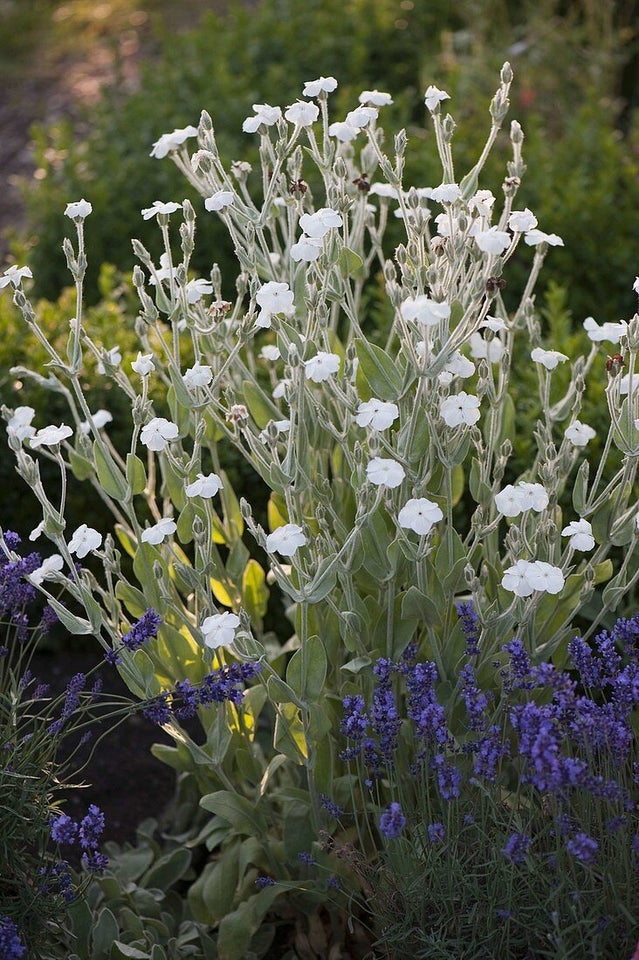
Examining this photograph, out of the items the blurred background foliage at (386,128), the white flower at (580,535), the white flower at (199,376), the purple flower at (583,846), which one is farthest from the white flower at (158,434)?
the blurred background foliage at (386,128)

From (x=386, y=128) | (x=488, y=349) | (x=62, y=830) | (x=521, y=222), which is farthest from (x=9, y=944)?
(x=386, y=128)

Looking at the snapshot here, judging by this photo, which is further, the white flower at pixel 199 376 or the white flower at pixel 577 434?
the white flower at pixel 577 434

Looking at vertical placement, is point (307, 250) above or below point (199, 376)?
above

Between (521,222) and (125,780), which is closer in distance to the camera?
(521,222)

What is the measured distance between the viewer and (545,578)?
78.6 inches

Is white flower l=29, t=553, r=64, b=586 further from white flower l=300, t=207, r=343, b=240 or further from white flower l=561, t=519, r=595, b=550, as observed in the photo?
white flower l=561, t=519, r=595, b=550

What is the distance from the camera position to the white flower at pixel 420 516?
6.46 ft

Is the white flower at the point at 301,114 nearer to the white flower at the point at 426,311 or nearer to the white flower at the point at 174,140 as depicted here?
the white flower at the point at 174,140

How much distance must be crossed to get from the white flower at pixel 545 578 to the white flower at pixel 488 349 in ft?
1.56

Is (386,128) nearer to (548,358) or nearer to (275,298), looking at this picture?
(548,358)

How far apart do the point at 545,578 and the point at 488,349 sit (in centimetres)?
53

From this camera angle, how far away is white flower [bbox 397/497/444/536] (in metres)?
1.97

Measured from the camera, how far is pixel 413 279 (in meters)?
2.11

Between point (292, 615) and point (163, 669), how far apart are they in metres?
0.42
